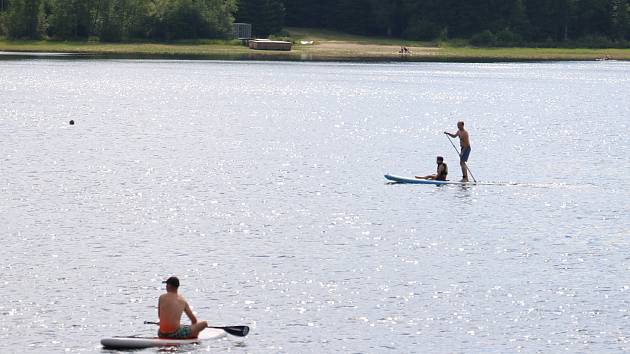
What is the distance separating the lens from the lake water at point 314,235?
36750 mm

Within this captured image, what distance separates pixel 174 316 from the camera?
33.4 m

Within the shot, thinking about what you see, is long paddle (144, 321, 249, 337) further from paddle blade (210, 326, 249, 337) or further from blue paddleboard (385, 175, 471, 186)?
blue paddleboard (385, 175, 471, 186)

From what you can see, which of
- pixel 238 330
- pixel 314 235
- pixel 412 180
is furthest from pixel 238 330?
pixel 412 180

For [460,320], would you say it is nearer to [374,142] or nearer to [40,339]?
[40,339]

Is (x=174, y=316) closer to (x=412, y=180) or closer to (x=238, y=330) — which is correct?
(x=238, y=330)

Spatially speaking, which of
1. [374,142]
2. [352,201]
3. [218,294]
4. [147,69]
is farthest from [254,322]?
[147,69]

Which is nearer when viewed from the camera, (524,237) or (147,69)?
(524,237)

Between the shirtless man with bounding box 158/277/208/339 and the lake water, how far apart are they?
1.67ft

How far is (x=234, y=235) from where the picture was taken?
51375 millimetres

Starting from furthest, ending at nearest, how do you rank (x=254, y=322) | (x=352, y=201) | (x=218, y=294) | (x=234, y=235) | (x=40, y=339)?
(x=352, y=201) < (x=234, y=235) < (x=218, y=294) < (x=254, y=322) < (x=40, y=339)

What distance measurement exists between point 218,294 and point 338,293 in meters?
3.89

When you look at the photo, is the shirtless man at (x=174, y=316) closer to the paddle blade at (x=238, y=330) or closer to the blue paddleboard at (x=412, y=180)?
the paddle blade at (x=238, y=330)

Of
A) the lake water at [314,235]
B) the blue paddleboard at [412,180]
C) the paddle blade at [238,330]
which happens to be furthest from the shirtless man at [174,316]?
the blue paddleboard at [412,180]

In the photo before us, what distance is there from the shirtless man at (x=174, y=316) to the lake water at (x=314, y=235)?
510 millimetres
